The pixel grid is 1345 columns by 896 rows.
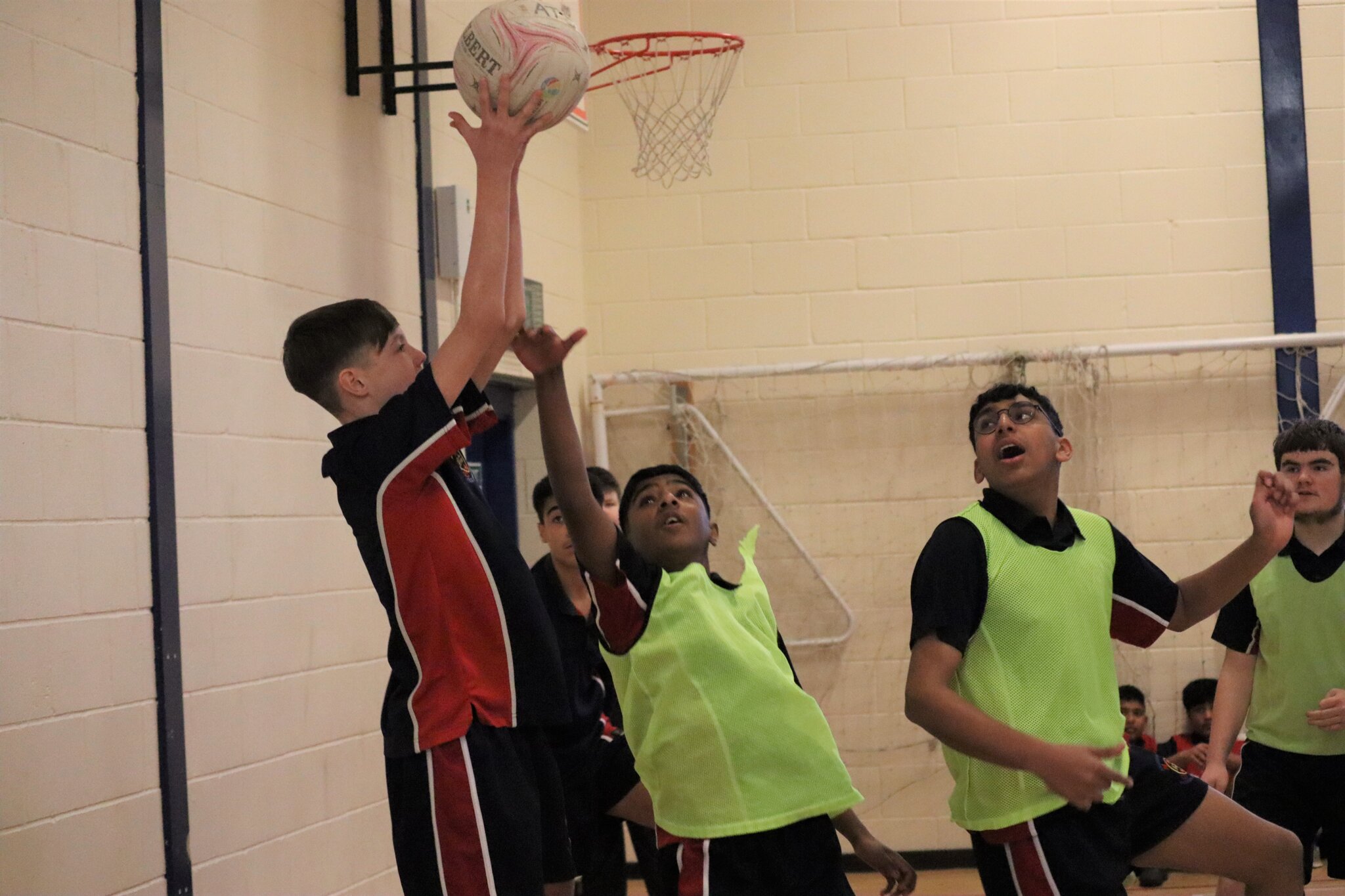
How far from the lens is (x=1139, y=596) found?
293cm

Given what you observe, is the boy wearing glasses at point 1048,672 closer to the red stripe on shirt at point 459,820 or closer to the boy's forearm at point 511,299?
the red stripe on shirt at point 459,820

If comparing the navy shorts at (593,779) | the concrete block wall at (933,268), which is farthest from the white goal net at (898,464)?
the navy shorts at (593,779)

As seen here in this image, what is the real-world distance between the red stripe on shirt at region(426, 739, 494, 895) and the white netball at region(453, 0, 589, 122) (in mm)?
1282

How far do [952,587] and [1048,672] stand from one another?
252mm

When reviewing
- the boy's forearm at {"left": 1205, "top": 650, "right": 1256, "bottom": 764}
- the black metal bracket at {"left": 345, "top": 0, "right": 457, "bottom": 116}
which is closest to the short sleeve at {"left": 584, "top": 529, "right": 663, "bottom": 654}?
the boy's forearm at {"left": 1205, "top": 650, "right": 1256, "bottom": 764}

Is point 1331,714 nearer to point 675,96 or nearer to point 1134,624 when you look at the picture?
point 1134,624

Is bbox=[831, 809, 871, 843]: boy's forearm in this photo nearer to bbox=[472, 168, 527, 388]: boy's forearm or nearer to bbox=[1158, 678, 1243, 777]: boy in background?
bbox=[472, 168, 527, 388]: boy's forearm

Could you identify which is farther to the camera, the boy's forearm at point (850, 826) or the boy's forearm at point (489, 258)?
the boy's forearm at point (850, 826)

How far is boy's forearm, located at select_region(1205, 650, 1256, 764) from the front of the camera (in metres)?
3.78

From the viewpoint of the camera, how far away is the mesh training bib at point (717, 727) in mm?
2715

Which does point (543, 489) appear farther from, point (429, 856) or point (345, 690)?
point (429, 856)

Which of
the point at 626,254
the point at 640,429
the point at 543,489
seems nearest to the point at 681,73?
the point at 626,254

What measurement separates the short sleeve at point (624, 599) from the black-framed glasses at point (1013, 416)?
2.58 feet

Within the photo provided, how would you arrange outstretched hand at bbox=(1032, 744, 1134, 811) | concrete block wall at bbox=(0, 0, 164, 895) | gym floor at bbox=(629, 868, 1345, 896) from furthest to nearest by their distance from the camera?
gym floor at bbox=(629, 868, 1345, 896) < concrete block wall at bbox=(0, 0, 164, 895) < outstretched hand at bbox=(1032, 744, 1134, 811)
